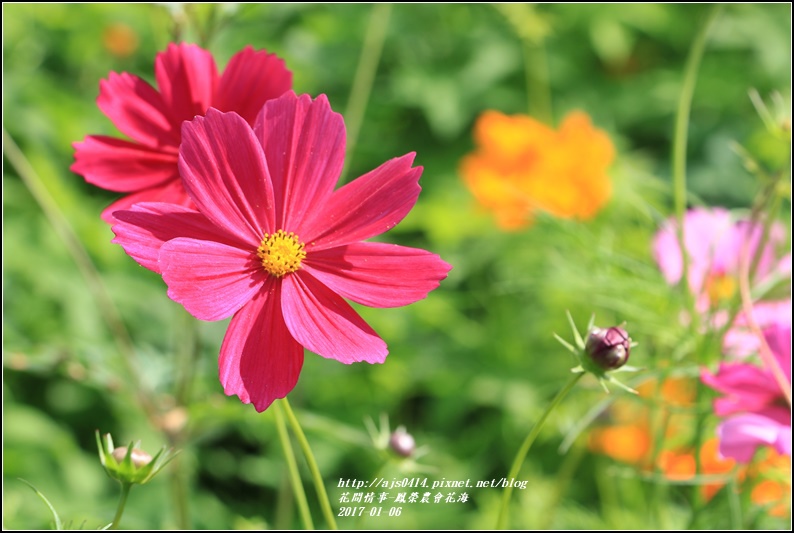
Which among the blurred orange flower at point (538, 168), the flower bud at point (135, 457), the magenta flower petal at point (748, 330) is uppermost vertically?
the flower bud at point (135, 457)

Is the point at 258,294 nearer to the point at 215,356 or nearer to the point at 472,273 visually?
the point at 215,356

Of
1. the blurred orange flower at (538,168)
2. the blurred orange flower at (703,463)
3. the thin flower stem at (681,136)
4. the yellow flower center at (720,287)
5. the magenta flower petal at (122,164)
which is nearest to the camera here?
the magenta flower petal at (122,164)

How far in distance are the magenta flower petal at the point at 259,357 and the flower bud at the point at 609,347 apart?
119 mm

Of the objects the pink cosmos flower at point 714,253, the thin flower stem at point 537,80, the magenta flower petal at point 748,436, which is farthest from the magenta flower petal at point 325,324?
the thin flower stem at point 537,80

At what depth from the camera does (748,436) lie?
44 cm

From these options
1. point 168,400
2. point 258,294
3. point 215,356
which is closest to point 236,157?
point 258,294

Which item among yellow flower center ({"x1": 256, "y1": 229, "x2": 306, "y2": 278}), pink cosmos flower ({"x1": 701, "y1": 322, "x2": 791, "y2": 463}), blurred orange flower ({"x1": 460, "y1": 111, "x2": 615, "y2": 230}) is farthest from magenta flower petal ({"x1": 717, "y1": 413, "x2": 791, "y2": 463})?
blurred orange flower ({"x1": 460, "y1": 111, "x2": 615, "y2": 230})

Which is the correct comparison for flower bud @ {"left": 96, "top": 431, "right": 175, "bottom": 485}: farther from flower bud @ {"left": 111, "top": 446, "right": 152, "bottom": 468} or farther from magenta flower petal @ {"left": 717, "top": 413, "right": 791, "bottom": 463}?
magenta flower petal @ {"left": 717, "top": 413, "right": 791, "bottom": 463}

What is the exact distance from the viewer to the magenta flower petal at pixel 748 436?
43 centimetres

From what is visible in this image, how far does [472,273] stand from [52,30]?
2.56 ft

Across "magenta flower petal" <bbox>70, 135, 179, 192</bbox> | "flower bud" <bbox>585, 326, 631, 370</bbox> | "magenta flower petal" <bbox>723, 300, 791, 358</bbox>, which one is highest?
"magenta flower petal" <bbox>70, 135, 179, 192</bbox>

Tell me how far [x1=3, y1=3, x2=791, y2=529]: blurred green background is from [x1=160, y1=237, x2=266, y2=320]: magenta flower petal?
0.17m

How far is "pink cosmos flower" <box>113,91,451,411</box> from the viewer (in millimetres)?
331

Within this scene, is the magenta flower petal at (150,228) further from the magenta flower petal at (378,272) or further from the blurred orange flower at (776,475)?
the blurred orange flower at (776,475)
